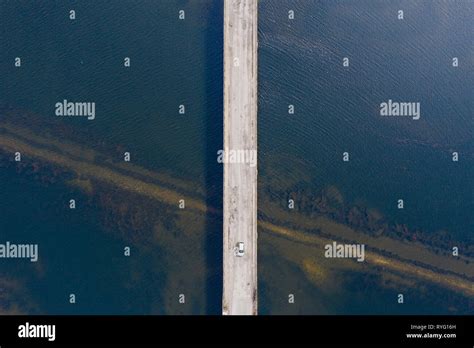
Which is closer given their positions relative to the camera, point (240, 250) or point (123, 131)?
point (240, 250)

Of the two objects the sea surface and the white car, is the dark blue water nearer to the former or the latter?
the sea surface

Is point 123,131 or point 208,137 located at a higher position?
point 123,131

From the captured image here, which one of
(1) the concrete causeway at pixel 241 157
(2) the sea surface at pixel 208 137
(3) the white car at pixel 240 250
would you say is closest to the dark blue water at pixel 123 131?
(2) the sea surface at pixel 208 137

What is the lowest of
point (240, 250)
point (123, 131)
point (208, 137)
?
point (240, 250)

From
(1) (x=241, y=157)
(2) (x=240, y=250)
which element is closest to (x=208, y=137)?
(1) (x=241, y=157)

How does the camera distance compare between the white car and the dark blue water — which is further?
the dark blue water

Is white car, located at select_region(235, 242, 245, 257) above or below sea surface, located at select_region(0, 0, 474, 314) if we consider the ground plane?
below

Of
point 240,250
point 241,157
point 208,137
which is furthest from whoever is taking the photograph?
point 208,137

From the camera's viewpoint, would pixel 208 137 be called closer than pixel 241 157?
No

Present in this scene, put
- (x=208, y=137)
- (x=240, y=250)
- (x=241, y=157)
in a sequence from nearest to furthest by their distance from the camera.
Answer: (x=240, y=250) < (x=241, y=157) < (x=208, y=137)

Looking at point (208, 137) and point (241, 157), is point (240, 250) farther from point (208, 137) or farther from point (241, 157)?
point (208, 137)

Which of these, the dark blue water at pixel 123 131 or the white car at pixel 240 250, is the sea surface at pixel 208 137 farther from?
the white car at pixel 240 250

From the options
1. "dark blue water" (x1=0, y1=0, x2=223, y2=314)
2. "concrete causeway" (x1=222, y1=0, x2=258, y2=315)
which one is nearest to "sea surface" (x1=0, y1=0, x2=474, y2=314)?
"dark blue water" (x1=0, y1=0, x2=223, y2=314)
